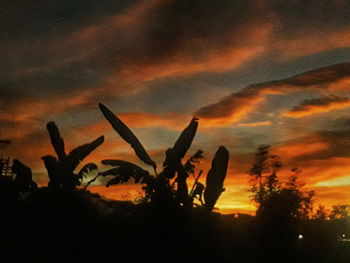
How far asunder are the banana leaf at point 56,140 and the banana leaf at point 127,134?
2532 millimetres

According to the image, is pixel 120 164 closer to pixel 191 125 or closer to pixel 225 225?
pixel 191 125

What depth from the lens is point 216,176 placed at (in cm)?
1772

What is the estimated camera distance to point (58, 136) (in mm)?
18844

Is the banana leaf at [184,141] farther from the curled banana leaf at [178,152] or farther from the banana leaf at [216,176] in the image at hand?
the banana leaf at [216,176]

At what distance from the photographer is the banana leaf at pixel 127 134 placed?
1733cm

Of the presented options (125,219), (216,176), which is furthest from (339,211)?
(125,219)

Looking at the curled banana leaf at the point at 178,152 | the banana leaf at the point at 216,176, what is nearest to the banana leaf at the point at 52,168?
the curled banana leaf at the point at 178,152

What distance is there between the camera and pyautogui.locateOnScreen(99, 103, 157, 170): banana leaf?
17328mm

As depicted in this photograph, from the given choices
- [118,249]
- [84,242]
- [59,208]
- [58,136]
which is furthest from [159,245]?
[58,136]

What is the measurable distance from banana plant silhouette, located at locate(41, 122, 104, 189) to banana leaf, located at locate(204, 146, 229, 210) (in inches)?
190

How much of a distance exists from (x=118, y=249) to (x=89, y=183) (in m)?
3.99

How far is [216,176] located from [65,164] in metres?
5.98

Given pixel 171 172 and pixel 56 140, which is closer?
pixel 171 172

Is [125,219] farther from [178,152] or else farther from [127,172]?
[178,152]
